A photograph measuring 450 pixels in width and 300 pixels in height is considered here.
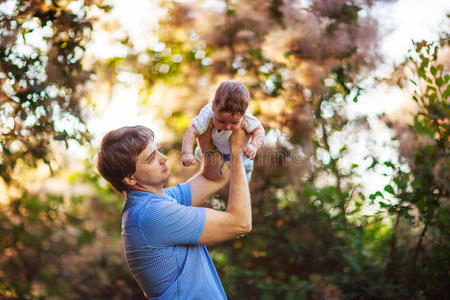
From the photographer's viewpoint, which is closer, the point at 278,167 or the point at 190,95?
the point at 278,167

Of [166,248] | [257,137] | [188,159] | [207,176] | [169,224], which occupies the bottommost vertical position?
[166,248]

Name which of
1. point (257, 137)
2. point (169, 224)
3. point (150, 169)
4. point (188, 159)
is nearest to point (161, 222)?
point (169, 224)

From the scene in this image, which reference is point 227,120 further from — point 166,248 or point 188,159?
point 166,248

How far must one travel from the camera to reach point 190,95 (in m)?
4.39

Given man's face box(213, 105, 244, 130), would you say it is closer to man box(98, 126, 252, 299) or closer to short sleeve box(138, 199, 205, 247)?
man box(98, 126, 252, 299)

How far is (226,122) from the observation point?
1910mm

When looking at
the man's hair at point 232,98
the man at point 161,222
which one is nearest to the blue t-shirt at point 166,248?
the man at point 161,222

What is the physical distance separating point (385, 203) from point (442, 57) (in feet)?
3.96

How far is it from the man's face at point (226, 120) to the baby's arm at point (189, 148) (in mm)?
115

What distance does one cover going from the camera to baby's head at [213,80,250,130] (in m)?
1.84

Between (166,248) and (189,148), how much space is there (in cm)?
47

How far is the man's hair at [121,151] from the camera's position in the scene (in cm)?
171

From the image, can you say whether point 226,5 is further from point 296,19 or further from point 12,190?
point 12,190

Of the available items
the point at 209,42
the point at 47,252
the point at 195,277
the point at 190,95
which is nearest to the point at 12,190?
the point at 47,252
